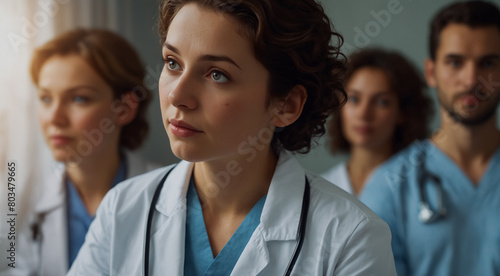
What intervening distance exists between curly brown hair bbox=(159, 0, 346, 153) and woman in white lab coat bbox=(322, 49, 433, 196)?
108 centimetres

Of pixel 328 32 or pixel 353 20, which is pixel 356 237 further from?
pixel 353 20

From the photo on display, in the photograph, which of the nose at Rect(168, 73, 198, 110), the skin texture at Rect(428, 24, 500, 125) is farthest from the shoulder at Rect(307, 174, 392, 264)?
the skin texture at Rect(428, 24, 500, 125)

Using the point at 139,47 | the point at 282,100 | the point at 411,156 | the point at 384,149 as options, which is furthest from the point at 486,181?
the point at 139,47

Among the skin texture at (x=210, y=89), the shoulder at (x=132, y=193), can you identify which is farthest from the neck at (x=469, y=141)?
the shoulder at (x=132, y=193)

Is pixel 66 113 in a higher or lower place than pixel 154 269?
higher

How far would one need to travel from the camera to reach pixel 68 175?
1834 mm

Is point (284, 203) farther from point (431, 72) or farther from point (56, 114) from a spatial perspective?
point (431, 72)

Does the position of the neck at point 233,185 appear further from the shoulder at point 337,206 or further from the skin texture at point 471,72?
the skin texture at point 471,72

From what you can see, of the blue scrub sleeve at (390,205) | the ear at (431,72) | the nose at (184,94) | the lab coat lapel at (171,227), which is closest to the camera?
the nose at (184,94)

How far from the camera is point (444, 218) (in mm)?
1856

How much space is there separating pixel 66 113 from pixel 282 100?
804mm

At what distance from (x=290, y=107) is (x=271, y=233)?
0.29 metres

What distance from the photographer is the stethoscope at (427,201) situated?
1.84 meters

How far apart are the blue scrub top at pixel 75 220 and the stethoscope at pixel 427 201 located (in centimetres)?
105
